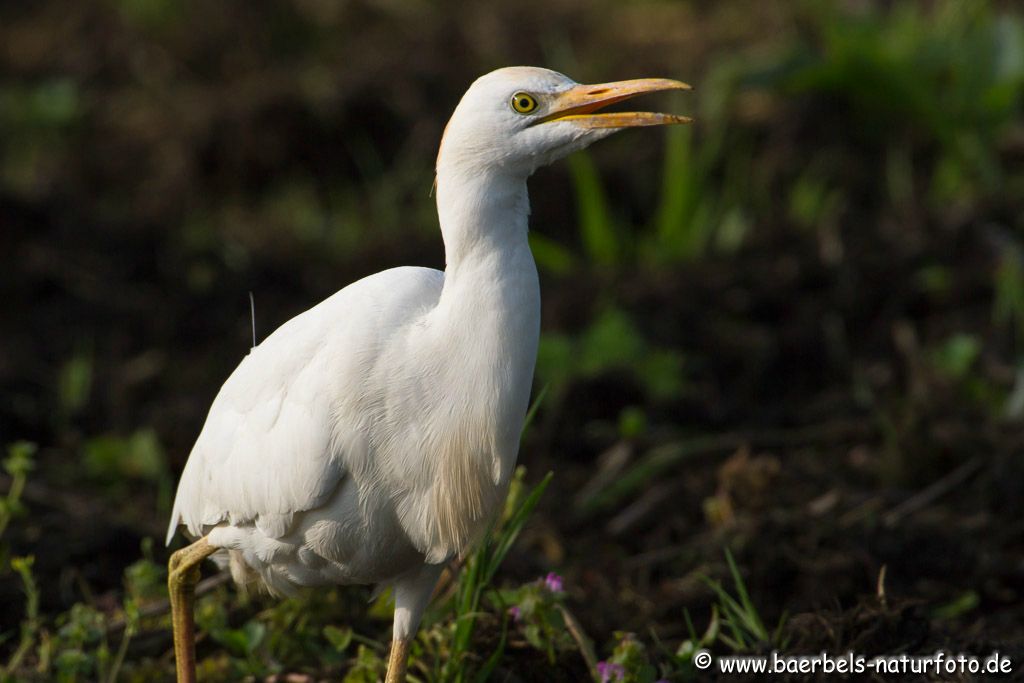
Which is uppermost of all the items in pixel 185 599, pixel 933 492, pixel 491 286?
pixel 491 286

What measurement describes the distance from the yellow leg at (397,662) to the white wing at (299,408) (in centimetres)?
38

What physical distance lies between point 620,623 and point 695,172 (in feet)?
11.3

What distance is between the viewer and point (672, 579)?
4.25 m

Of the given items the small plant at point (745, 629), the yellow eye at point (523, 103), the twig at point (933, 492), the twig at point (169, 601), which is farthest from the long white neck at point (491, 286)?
the twig at point (933, 492)

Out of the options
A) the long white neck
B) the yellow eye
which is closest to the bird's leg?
the long white neck

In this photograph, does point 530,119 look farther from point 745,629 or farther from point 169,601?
point 169,601

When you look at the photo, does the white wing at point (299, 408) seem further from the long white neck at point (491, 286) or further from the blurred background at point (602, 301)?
the blurred background at point (602, 301)

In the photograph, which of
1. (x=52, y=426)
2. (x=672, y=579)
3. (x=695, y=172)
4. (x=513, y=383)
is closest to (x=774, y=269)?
(x=695, y=172)

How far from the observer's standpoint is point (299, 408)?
2.96 metres

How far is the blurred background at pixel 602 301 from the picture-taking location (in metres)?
3.80

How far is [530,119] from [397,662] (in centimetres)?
131

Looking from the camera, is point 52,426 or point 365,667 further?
point 52,426

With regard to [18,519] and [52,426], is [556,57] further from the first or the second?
[18,519]

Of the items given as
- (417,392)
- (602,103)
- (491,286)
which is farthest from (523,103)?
(417,392)
